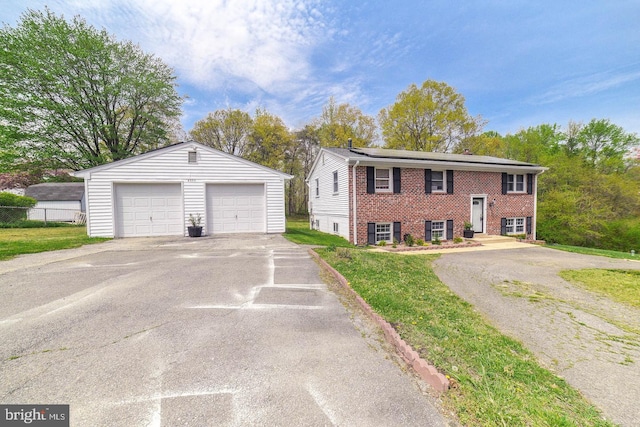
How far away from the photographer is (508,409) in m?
1.93

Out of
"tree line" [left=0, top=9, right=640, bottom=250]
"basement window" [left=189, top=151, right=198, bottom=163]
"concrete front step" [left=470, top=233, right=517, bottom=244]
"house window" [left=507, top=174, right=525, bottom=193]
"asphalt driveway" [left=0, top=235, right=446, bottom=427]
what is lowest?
"concrete front step" [left=470, top=233, right=517, bottom=244]

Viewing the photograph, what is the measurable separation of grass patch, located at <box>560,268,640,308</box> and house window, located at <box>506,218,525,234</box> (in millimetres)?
7478

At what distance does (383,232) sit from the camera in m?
12.4

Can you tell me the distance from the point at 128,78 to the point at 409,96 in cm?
2416

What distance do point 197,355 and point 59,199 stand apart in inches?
1221

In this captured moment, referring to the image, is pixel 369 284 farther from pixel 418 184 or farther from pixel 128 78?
pixel 128 78

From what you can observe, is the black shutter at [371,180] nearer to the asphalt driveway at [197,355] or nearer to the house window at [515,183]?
the asphalt driveway at [197,355]

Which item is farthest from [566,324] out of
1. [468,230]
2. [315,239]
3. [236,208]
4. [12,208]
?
[12,208]

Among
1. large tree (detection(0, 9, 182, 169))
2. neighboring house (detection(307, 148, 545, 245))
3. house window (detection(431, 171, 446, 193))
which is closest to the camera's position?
neighboring house (detection(307, 148, 545, 245))

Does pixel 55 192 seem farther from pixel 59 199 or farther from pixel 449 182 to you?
pixel 449 182

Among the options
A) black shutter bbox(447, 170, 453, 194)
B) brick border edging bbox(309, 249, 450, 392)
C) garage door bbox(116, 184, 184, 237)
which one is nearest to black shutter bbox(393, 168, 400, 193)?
black shutter bbox(447, 170, 453, 194)

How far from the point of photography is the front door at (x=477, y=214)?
1396cm

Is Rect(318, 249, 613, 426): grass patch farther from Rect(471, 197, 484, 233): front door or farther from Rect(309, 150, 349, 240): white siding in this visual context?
Rect(471, 197, 484, 233): front door

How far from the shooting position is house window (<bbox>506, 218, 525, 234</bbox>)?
14720 millimetres
